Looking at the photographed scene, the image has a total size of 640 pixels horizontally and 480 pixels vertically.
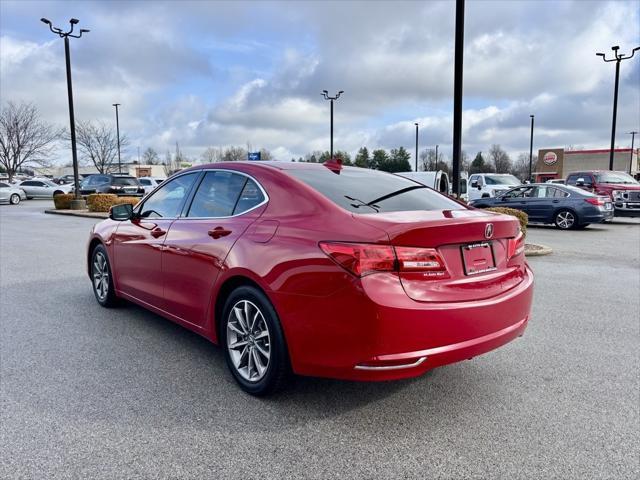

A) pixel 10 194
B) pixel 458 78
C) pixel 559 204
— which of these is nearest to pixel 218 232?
pixel 458 78

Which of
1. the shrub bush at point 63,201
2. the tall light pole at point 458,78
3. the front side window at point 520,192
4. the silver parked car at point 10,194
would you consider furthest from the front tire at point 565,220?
the silver parked car at point 10,194

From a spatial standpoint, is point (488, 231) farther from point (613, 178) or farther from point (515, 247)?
point (613, 178)

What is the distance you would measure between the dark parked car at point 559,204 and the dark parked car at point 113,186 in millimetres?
18681

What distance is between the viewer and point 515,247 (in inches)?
140

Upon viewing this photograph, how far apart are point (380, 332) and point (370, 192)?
4.12 feet

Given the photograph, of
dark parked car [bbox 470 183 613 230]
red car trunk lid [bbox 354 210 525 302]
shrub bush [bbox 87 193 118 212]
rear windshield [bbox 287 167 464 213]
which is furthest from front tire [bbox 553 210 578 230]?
shrub bush [bbox 87 193 118 212]

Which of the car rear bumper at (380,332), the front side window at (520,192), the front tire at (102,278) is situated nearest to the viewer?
the car rear bumper at (380,332)

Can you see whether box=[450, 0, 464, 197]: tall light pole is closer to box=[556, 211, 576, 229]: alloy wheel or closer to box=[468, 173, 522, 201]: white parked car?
box=[556, 211, 576, 229]: alloy wheel

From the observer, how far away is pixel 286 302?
3.09 m

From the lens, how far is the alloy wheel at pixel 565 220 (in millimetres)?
15578

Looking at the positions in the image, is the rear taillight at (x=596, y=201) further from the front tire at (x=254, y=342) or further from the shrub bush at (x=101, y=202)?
the shrub bush at (x=101, y=202)

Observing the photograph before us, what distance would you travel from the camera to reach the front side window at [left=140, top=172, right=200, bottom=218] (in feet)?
14.6

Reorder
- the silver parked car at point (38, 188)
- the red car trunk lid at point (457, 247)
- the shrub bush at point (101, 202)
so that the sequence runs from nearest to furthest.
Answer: the red car trunk lid at point (457, 247)
the shrub bush at point (101, 202)
the silver parked car at point (38, 188)

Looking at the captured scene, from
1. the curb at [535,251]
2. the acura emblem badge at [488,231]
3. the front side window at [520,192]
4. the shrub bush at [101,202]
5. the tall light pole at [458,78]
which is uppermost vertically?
the tall light pole at [458,78]
